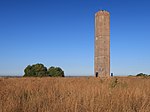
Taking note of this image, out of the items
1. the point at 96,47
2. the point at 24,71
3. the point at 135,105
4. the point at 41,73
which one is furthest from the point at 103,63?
the point at 135,105

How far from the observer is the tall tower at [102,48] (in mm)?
22094

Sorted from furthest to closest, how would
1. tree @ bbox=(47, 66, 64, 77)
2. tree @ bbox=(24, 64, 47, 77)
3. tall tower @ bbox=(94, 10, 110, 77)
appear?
tree @ bbox=(47, 66, 64, 77), tree @ bbox=(24, 64, 47, 77), tall tower @ bbox=(94, 10, 110, 77)

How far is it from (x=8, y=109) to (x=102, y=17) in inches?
790

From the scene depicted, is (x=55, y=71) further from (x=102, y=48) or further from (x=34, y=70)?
(x=102, y=48)

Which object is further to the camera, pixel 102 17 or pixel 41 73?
pixel 41 73

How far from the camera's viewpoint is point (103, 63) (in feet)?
72.2

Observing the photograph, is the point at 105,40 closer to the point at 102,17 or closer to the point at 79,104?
the point at 102,17

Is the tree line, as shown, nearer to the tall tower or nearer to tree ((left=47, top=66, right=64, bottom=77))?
tree ((left=47, top=66, right=64, bottom=77))

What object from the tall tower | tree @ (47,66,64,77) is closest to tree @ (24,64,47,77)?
tree @ (47,66,64,77)

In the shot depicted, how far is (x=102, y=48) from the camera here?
22156mm

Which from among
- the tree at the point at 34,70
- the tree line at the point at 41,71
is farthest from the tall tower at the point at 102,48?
the tree at the point at 34,70

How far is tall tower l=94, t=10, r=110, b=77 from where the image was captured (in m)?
22.1

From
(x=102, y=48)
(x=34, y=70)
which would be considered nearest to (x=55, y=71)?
(x=34, y=70)

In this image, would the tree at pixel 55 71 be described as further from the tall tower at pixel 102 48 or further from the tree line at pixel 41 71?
the tall tower at pixel 102 48
